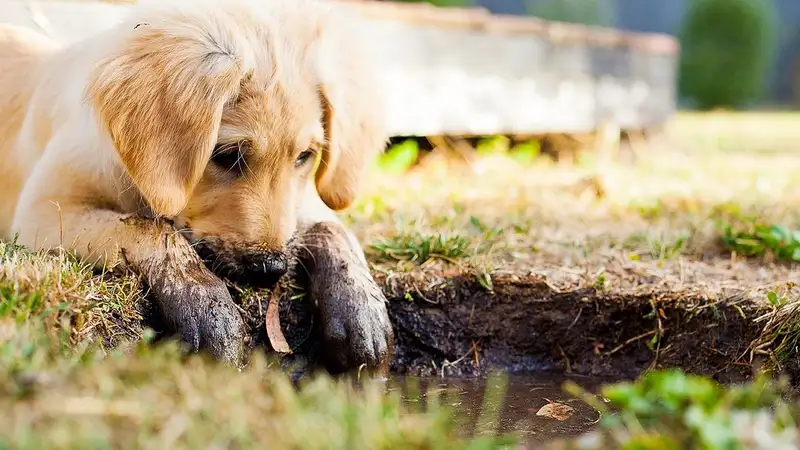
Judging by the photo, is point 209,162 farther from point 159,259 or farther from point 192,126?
point 159,259

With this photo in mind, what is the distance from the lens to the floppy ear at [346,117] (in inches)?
152

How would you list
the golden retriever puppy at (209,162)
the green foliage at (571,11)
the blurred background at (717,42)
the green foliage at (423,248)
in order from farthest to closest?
the blurred background at (717,42) < the green foliage at (571,11) < the green foliage at (423,248) < the golden retriever puppy at (209,162)

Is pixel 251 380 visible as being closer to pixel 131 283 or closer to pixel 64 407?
pixel 64 407

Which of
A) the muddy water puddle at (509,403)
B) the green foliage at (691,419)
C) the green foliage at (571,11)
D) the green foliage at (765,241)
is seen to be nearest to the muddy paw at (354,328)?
the muddy water puddle at (509,403)

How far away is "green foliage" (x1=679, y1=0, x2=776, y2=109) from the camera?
2208 centimetres

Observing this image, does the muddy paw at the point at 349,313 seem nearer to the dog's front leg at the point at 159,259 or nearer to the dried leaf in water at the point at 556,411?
the dog's front leg at the point at 159,259

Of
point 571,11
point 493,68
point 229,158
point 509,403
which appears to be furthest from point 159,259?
point 571,11

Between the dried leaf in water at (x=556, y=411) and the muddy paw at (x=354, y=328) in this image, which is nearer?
the dried leaf in water at (x=556, y=411)

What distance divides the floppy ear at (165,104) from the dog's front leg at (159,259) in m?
0.17

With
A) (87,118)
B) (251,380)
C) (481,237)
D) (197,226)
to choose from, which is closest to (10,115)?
(87,118)

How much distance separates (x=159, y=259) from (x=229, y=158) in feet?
1.43

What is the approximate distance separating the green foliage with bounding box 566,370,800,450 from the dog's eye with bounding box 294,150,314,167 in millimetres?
1963

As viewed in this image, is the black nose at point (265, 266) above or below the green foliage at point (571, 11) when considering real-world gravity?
above

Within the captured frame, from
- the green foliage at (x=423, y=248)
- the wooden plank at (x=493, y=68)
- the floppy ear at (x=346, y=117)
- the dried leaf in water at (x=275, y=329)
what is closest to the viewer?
the dried leaf in water at (x=275, y=329)
